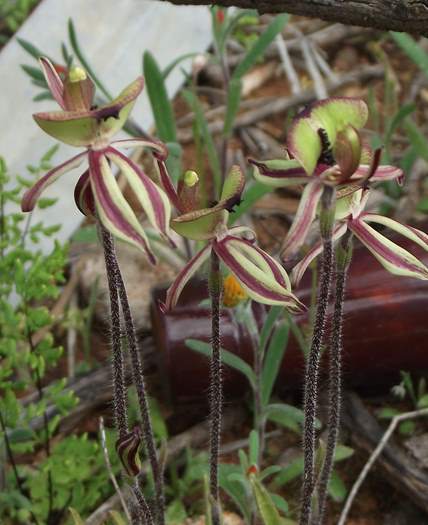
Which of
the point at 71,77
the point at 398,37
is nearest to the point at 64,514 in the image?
the point at 71,77

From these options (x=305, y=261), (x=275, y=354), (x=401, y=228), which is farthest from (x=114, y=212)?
(x=275, y=354)

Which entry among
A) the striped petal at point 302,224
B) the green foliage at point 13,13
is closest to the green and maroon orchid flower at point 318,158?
the striped petal at point 302,224

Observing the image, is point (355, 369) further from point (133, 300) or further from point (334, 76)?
point (334, 76)

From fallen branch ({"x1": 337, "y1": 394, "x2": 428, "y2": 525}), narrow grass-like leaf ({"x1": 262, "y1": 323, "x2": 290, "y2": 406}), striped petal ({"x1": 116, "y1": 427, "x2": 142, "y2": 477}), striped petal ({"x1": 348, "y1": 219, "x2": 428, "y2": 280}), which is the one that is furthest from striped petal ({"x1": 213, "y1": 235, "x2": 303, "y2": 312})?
fallen branch ({"x1": 337, "y1": 394, "x2": 428, "y2": 525})

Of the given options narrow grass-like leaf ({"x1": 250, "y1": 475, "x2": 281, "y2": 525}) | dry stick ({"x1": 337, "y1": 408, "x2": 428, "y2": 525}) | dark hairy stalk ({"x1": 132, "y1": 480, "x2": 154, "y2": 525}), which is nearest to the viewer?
dark hairy stalk ({"x1": 132, "y1": 480, "x2": 154, "y2": 525})

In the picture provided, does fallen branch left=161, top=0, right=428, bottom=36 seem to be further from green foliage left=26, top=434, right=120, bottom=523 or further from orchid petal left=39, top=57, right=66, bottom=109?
green foliage left=26, top=434, right=120, bottom=523

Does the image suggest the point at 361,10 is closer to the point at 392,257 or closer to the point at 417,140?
the point at 392,257

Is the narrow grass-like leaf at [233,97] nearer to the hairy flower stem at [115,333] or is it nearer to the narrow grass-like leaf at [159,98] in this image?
the narrow grass-like leaf at [159,98]
